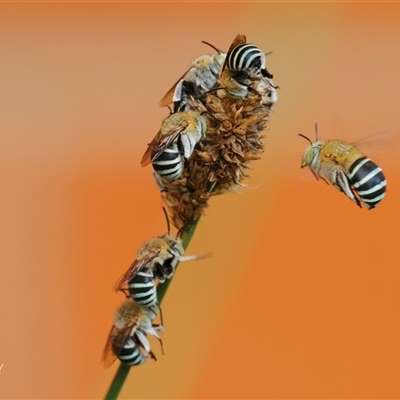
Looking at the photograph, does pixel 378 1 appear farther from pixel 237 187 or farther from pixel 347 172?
pixel 237 187

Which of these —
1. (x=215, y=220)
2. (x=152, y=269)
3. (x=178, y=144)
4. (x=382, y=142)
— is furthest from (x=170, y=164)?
(x=215, y=220)

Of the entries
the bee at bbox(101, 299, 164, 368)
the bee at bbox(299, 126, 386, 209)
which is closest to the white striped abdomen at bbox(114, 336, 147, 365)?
the bee at bbox(101, 299, 164, 368)

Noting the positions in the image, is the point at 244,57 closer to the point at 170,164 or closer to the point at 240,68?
the point at 240,68

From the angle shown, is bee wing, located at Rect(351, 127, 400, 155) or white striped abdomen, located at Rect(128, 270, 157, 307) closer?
white striped abdomen, located at Rect(128, 270, 157, 307)

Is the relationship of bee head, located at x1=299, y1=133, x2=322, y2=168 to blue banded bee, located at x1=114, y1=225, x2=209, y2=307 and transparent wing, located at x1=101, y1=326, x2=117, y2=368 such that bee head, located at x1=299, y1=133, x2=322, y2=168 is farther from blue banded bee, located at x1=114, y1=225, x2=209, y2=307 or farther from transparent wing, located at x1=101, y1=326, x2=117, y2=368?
transparent wing, located at x1=101, y1=326, x2=117, y2=368

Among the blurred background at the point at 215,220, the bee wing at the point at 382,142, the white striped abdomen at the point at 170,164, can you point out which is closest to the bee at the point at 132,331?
the white striped abdomen at the point at 170,164

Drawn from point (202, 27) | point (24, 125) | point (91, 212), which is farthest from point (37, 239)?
point (202, 27)
